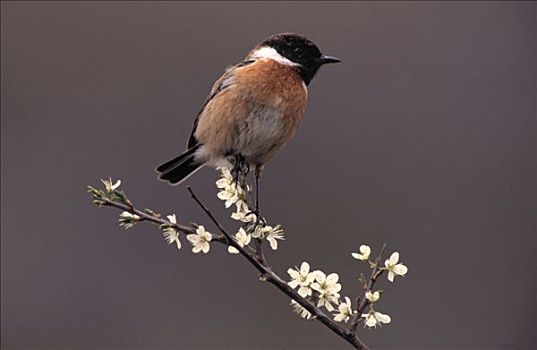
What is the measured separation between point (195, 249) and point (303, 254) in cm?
517

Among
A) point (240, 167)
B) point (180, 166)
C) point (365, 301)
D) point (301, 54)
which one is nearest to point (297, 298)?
point (365, 301)

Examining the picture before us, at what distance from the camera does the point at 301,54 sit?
12.8ft

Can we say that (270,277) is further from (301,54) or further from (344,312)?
(301,54)

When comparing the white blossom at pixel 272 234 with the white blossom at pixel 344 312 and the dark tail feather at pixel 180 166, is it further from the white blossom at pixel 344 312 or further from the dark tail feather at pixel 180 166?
the dark tail feather at pixel 180 166

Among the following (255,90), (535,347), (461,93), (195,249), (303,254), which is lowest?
(195,249)

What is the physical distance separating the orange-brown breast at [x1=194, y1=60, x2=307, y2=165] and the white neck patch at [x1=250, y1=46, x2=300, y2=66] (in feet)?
0.27

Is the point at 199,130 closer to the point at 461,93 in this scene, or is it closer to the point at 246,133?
the point at 246,133

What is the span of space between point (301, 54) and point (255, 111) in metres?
0.44

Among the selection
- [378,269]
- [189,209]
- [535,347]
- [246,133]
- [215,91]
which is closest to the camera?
[378,269]

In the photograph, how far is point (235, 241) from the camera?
227cm

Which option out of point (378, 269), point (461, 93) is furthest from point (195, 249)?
point (461, 93)

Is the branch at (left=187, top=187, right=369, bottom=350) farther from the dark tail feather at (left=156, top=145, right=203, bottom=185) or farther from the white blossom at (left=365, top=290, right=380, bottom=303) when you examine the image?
the dark tail feather at (left=156, top=145, right=203, bottom=185)

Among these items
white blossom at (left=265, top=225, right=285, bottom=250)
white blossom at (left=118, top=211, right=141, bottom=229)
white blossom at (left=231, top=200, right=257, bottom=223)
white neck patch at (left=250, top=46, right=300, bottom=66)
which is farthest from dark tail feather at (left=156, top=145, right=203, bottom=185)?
white blossom at (left=118, top=211, right=141, bottom=229)

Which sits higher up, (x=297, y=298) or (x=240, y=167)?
(x=240, y=167)
